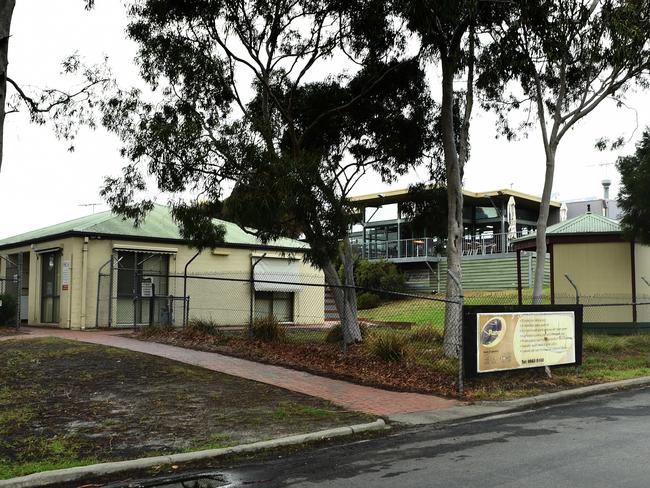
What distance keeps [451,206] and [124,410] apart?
8119 mm

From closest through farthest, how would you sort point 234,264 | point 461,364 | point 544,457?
point 544,457 → point 461,364 → point 234,264

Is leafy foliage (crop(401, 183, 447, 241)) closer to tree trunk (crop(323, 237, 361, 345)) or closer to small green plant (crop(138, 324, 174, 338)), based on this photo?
tree trunk (crop(323, 237, 361, 345))

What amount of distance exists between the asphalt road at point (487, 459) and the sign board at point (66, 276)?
13.6 metres

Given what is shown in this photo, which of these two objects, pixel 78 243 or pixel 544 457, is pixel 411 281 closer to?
pixel 78 243

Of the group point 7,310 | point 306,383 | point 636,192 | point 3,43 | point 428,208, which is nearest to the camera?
point 3,43

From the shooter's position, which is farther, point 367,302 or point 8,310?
point 367,302

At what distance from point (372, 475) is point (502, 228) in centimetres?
3314

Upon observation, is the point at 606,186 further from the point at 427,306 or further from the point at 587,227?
the point at 587,227

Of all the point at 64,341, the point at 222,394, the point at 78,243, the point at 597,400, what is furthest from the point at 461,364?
the point at 78,243

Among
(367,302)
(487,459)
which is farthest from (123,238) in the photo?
(487,459)

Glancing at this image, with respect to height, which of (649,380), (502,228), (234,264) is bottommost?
(649,380)

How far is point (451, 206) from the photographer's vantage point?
44.5 ft

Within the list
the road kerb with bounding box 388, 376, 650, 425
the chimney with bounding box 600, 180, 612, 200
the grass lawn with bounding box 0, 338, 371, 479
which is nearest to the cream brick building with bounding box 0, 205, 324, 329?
the grass lawn with bounding box 0, 338, 371, 479

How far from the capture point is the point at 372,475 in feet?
19.2
